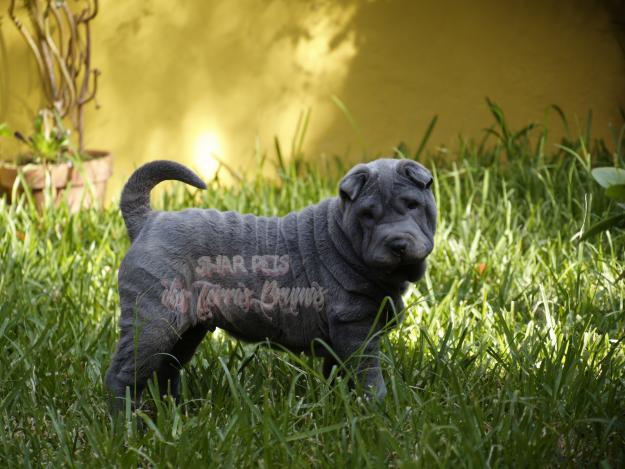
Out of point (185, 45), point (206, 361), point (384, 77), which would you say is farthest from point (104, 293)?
point (384, 77)

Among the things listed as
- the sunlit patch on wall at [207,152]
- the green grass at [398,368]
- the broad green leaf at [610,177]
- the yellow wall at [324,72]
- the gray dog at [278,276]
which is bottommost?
the green grass at [398,368]

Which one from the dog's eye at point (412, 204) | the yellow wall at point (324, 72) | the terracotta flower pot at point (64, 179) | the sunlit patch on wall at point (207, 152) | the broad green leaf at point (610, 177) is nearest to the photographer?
the broad green leaf at point (610, 177)

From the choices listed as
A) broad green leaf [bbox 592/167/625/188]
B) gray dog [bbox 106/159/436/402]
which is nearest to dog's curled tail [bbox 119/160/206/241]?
gray dog [bbox 106/159/436/402]

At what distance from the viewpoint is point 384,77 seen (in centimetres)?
606

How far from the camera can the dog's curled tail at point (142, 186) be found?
9.57 feet

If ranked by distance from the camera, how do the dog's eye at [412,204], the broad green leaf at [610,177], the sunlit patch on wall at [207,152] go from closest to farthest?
the broad green leaf at [610,177] → the dog's eye at [412,204] → the sunlit patch on wall at [207,152]

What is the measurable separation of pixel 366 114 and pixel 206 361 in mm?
3086

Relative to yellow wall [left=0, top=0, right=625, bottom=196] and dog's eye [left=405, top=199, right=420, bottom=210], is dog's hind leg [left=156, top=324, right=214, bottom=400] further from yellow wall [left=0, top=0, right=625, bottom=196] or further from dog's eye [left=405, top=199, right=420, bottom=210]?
yellow wall [left=0, top=0, right=625, bottom=196]

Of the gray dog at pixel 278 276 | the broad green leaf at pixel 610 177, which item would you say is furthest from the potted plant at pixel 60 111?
the broad green leaf at pixel 610 177

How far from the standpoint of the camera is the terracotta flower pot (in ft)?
17.3

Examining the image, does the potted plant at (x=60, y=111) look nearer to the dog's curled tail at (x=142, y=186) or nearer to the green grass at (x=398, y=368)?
the green grass at (x=398, y=368)

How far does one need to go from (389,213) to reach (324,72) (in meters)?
3.51

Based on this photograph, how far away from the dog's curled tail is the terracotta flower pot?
2253mm

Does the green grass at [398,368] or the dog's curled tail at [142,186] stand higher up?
the dog's curled tail at [142,186]
